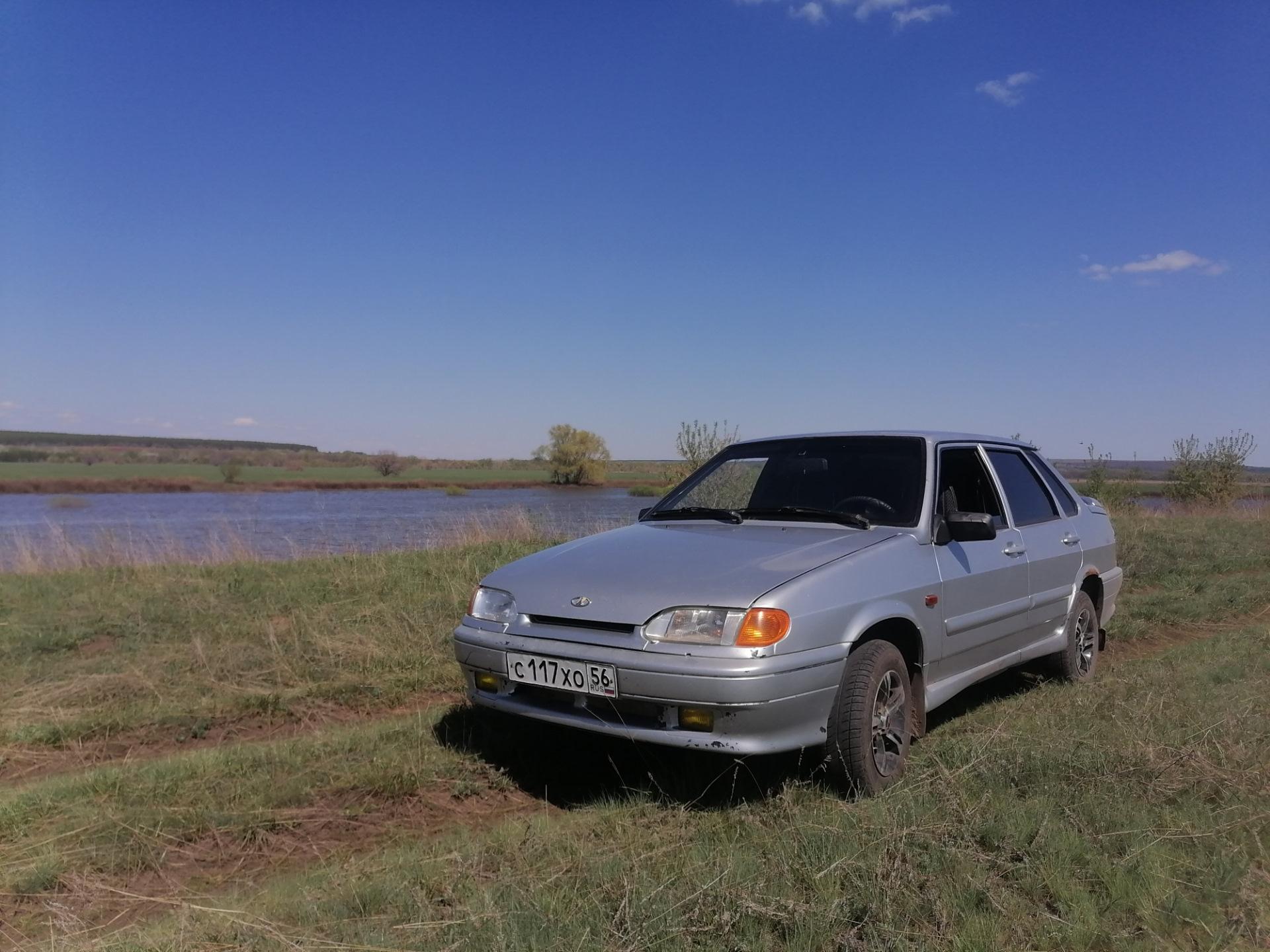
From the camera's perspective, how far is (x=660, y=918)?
7.58 feet

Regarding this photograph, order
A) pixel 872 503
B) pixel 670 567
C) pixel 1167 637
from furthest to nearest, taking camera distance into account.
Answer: pixel 1167 637, pixel 872 503, pixel 670 567

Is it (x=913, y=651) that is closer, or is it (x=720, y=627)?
(x=720, y=627)

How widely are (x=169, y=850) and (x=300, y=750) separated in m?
0.97

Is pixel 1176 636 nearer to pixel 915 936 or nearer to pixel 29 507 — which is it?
pixel 915 936

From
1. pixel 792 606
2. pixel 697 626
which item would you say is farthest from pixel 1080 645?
pixel 697 626

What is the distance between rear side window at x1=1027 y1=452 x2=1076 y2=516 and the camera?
5.75m

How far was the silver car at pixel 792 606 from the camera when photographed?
3.18 meters

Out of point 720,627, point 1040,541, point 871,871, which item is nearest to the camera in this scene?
point 871,871

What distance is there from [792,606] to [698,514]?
58.7 inches

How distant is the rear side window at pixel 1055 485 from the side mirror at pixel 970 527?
5.86ft

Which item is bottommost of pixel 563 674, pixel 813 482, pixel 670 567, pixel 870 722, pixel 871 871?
pixel 871 871

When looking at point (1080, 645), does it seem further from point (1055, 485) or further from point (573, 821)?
point (573, 821)

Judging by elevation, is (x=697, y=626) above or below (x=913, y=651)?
above

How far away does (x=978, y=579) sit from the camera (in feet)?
14.3
